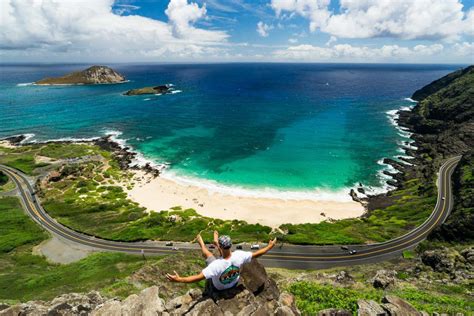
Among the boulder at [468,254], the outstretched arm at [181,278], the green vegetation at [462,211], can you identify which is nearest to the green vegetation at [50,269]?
the outstretched arm at [181,278]

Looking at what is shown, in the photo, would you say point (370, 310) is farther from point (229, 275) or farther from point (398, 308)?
point (229, 275)

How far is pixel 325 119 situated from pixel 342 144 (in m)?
39.8

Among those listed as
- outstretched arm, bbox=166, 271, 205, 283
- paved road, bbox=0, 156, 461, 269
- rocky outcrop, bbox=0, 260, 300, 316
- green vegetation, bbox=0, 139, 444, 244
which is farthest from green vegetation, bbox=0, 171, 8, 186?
outstretched arm, bbox=166, 271, 205, 283

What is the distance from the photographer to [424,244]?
51.8m

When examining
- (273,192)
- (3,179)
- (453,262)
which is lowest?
(273,192)

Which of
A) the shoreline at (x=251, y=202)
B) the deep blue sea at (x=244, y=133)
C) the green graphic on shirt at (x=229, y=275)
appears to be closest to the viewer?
the green graphic on shirt at (x=229, y=275)

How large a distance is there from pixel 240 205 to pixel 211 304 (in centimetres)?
6303

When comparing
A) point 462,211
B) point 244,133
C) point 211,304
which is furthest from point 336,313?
point 244,133

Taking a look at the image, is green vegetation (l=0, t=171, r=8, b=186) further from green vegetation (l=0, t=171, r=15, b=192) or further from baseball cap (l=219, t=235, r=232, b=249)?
baseball cap (l=219, t=235, r=232, b=249)

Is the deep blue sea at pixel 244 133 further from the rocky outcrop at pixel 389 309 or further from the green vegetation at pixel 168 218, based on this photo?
the rocky outcrop at pixel 389 309

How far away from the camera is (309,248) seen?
178ft

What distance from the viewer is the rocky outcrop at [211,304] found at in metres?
11.5

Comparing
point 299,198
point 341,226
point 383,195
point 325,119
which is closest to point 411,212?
point 383,195

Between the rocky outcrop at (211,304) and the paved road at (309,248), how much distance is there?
1481 inches
